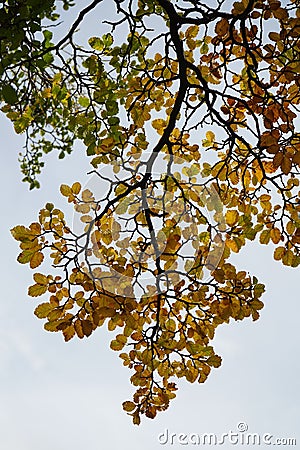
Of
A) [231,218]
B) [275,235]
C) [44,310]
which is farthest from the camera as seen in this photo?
[275,235]

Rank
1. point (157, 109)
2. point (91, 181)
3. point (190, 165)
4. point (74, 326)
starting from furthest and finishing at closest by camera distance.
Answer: point (157, 109)
point (190, 165)
point (91, 181)
point (74, 326)

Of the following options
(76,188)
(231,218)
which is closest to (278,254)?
(231,218)

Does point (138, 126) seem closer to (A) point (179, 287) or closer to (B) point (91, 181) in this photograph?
(B) point (91, 181)

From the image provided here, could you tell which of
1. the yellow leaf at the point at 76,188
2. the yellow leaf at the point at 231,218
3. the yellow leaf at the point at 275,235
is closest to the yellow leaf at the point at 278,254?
the yellow leaf at the point at 275,235

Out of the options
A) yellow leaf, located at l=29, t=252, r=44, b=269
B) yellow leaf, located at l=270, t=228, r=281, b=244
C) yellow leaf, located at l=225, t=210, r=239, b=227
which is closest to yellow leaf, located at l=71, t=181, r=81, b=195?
yellow leaf, located at l=29, t=252, r=44, b=269

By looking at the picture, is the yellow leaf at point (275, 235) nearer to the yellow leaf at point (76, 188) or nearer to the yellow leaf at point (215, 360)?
the yellow leaf at point (215, 360)

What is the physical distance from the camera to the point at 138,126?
3.33 m

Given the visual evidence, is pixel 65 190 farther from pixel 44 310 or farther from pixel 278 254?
pixel 278 254

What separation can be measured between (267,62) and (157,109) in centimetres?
79

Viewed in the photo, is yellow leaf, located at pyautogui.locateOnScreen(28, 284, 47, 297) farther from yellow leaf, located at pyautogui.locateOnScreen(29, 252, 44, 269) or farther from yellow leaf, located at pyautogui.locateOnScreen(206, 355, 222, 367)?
yellow leaf, located at pyautogui.locateOnScreen(206, 355, 222, 367)

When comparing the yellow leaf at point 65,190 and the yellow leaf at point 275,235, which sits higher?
the yellow leaf at point 65,190

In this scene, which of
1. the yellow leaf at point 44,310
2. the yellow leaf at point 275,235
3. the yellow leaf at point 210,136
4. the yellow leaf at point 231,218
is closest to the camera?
the yellow leaf at point 44,310

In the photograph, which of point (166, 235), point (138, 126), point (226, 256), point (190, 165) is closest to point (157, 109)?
point (138, 126)

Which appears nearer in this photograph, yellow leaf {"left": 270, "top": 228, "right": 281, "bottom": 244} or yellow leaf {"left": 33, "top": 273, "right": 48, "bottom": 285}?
yellow leaf {"left": 33, "top": 273, "right": 48, "bottom": 285}
